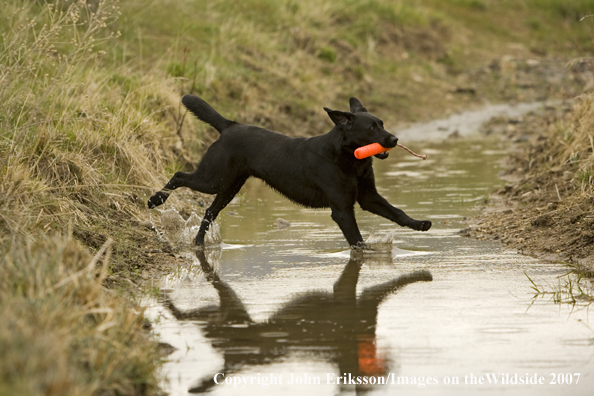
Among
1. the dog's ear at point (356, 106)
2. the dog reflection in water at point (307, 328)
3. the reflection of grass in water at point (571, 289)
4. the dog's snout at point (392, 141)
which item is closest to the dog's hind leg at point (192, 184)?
the dog's ear at point (356, 106)

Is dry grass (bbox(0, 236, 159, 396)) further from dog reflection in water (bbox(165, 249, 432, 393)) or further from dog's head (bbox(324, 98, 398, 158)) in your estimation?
dog's head (bbox(324, 98, 398, 158))

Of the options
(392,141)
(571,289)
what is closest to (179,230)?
(392,141)

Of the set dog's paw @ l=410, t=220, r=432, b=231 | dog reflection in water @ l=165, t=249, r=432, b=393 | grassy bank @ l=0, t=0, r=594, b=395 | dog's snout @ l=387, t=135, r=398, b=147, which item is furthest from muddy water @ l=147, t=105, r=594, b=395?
dog's snout @ l=387, t=135, r=398, b=147

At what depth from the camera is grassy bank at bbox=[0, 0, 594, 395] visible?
337 cm

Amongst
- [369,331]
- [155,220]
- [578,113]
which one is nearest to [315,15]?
[578,113]

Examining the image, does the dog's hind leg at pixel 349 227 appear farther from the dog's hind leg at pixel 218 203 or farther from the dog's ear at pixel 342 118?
the dog's hind leg at pixel 218 203

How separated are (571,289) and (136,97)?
240 inches

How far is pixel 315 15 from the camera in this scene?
17.5 m

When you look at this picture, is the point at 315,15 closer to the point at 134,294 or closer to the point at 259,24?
the point at 259,24

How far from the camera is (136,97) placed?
9.38 metres

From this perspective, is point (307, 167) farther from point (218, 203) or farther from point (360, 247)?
point (218, 203)

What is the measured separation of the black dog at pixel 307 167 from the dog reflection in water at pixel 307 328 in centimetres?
122

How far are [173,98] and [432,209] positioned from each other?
12.0 feet

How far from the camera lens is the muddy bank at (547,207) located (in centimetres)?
572
